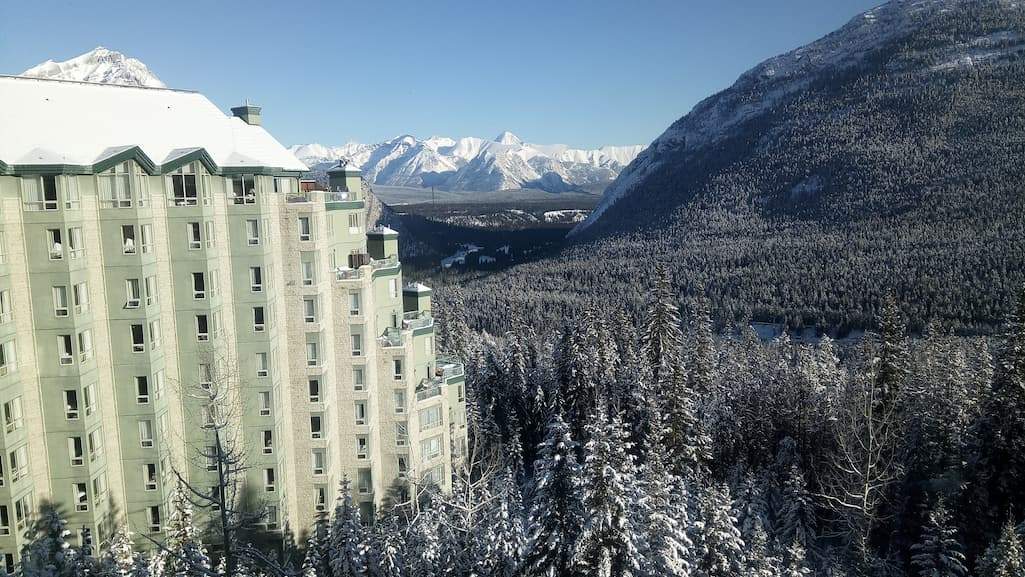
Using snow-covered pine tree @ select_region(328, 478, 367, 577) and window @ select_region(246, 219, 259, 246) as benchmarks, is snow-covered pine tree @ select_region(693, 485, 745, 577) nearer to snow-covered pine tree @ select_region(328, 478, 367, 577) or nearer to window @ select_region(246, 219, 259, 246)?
snow-covered pine tree @ select_region(328, 478, 367, 577)

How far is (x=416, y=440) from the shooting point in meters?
34.5

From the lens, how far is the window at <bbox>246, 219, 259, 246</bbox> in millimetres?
26562

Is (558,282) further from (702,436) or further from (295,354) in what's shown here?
(295,354)

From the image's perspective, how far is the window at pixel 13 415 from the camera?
21688 millimetres

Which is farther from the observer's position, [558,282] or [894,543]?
[558,282]

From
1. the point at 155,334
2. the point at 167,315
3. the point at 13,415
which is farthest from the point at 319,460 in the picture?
the point at 13,415

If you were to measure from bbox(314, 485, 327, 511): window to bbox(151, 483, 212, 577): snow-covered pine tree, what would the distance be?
558cm

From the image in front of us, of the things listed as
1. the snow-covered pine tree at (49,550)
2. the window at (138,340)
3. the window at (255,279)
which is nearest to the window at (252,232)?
the window at (255,279)

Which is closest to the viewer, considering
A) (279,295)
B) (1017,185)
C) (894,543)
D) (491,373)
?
(279,295)

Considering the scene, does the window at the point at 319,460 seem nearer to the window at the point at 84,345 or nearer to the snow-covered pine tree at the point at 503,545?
the snow-covered pine tree at the point at 503,545

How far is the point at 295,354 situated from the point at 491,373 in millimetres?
38664

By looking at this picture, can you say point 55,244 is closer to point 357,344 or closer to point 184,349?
point 184,349

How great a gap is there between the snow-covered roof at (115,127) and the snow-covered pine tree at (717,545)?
23.4 m

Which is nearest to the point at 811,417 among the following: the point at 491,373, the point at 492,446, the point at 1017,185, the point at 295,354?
the point at 492,446
